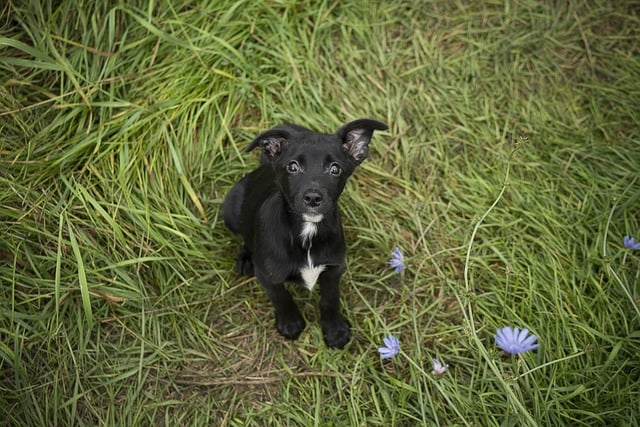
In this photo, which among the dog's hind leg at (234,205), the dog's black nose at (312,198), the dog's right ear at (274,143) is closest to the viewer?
the dog's black nose at (312,198)

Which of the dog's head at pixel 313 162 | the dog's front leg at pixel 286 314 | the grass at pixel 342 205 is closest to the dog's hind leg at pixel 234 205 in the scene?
the grass at pixel 342 205

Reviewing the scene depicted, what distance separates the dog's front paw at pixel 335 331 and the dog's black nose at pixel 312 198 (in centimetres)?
111

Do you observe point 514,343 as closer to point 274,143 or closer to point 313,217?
point 313,217

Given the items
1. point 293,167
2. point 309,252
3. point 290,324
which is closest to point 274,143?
point 293,167

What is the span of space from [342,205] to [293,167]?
126cm

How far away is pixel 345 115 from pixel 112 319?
228cm

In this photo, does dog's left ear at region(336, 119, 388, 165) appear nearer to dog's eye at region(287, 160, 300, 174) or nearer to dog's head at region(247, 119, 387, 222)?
dog's head at region(247, 119, 387, 222)

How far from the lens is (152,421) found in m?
3.44

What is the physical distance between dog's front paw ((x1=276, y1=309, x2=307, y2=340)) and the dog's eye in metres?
1.13

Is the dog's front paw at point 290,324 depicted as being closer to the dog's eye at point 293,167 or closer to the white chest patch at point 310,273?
the white chest patch at point 310,273

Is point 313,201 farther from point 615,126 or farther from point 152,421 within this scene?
point 615,126

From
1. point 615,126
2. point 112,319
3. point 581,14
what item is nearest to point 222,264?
point 112,319

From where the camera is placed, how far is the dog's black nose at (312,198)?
2783mm

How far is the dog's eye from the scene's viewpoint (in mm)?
2941
